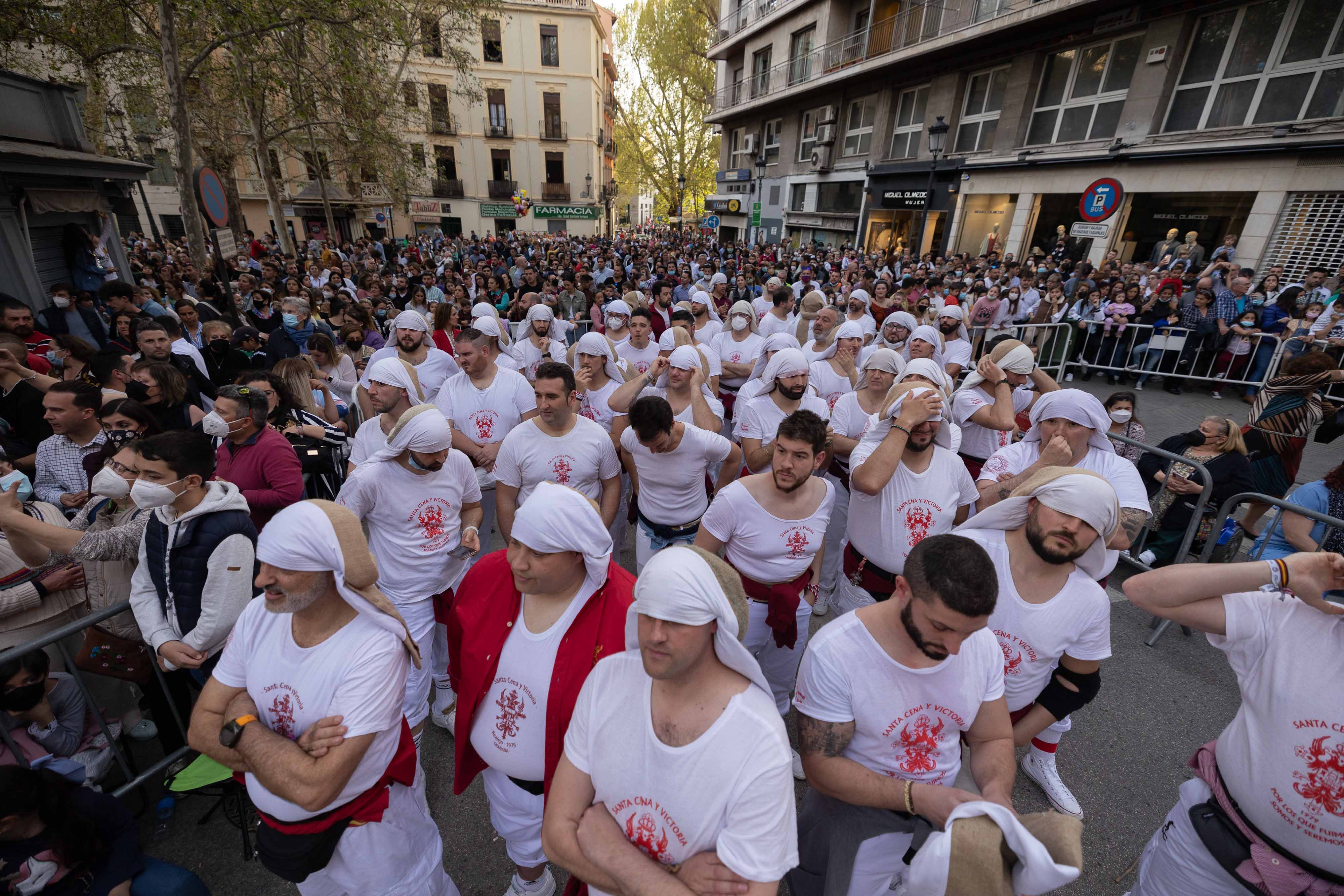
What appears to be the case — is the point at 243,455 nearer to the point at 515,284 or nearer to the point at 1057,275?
the point at 515,284

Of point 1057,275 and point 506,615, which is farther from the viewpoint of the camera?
point 1057,275

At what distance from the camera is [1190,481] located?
4.81 metres

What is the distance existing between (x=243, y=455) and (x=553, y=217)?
44056 millimetres

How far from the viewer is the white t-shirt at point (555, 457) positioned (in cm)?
383

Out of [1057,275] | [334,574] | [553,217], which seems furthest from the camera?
[553,217]

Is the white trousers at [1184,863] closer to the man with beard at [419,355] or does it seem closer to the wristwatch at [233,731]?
the wristwatch at [233,731]

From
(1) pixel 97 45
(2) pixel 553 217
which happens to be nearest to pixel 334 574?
(1) pixel 97 45

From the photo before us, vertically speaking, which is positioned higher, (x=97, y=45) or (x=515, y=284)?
(x=97, y=45)

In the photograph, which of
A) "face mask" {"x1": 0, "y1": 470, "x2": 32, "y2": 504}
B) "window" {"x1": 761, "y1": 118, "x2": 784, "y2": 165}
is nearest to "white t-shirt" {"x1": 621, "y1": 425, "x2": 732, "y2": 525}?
A: "face mask" {"x1": 0, "y1": 470, "x2": 32, "y2": 504}

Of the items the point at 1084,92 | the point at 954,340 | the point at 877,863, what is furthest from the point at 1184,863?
the point at 1084,92

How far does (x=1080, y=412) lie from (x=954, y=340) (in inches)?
145

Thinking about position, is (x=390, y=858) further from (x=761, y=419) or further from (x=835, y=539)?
→ (x=835, y=539)

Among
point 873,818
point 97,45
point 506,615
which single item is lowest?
point 873,818

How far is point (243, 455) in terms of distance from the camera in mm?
3533
